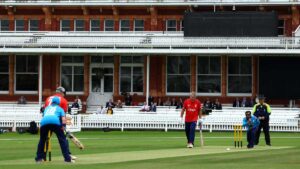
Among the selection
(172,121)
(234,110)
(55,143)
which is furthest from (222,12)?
(55,143)

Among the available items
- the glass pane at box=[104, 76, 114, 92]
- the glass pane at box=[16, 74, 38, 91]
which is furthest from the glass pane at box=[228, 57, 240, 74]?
the glass pane at box=[16, 74, 38, 91]

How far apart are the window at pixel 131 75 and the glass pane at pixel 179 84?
194 centimetres

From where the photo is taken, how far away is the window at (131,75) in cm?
6291

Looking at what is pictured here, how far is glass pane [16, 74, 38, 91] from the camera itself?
63.7 meters

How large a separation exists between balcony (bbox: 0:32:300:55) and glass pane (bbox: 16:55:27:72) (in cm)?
331

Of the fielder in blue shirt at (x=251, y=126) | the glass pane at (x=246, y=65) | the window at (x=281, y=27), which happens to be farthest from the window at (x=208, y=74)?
the fielder in blue shirt at (x=251, y=126)

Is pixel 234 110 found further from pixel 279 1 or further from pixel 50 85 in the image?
pixel 50 85

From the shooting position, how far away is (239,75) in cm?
6166

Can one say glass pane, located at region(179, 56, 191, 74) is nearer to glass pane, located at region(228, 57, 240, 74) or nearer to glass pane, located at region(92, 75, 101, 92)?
glass pane, located at region(228, 57, 240, 74)

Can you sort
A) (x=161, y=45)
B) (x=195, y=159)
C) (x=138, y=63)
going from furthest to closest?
1. (x=138, y=63)
2. (x=161, y=45)
3. (x=195, y=159)

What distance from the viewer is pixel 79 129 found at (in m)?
49.2

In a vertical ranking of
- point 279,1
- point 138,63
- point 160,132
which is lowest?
point 160,132

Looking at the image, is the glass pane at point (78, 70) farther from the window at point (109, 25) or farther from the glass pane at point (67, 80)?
the window at point (109, 25)

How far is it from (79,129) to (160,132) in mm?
4135
